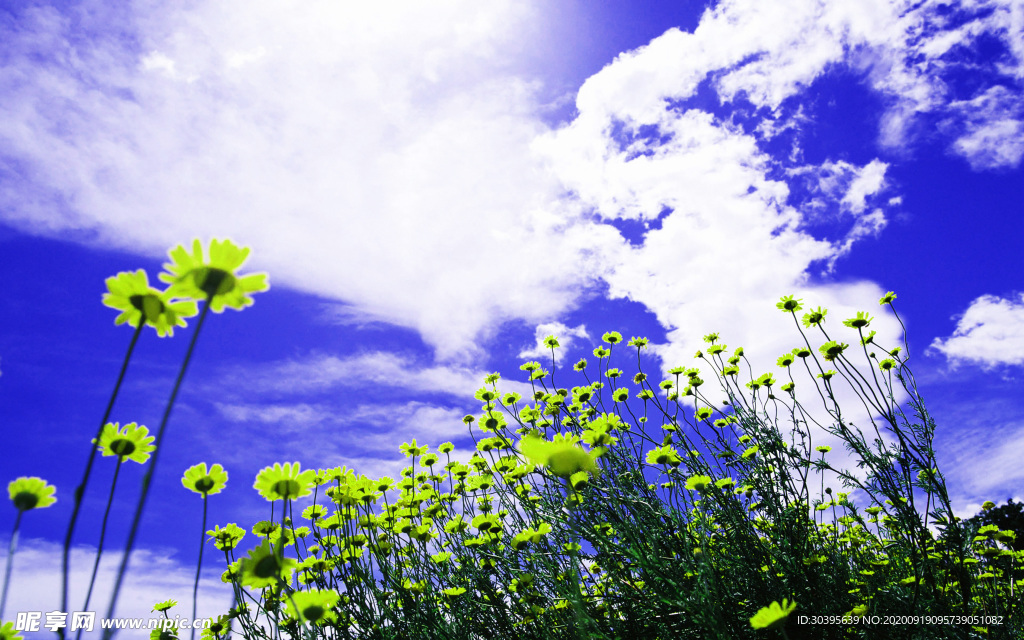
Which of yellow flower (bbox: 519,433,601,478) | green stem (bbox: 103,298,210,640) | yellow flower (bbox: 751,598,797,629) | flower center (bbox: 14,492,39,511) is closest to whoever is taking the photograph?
green stem (bbox: 103,298,210,640)

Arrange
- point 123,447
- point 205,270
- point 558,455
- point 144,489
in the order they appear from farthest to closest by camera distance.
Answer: point 123,447 < point 558,455 < point 205,270 < point 144,489

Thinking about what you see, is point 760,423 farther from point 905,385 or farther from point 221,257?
point 221,257

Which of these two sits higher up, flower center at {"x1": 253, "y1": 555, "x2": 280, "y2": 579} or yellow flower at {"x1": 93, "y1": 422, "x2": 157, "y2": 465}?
yellow flower at {"x1": 93, "y1": 422, "x2": 157, "y2": 465}

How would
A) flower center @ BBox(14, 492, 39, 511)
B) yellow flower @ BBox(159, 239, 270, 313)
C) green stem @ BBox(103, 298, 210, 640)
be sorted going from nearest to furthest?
green stem @ BBox(103, 298, 210, 640) → yellow flower @ BBox(159, 239, 270, 313) → flower center @ BBox(14, 492, 39, 511)

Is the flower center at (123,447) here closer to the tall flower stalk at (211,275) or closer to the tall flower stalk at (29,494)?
the tall flower stalk at (29,494)

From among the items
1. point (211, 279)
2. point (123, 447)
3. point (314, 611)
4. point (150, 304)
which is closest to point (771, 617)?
point (314, 611)

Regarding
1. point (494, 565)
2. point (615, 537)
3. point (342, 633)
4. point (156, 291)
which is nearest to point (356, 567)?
point (342, 633)

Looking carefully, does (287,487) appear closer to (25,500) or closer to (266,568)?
(266,568)

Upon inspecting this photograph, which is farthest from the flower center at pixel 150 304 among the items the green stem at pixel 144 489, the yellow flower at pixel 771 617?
the yellow flower at pixel 771 617

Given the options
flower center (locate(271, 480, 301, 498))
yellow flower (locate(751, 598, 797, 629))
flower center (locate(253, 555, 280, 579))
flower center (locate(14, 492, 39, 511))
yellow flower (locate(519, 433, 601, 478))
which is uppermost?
flower center (locate(271, 480, 301, 498))

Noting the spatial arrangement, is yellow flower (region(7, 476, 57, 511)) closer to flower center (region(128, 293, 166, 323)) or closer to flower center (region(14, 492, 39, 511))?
flower center (region(14, 492, 39, 511))

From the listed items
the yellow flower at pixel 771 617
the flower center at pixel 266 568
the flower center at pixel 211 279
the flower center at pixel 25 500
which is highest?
the flower center at pixel 211 279

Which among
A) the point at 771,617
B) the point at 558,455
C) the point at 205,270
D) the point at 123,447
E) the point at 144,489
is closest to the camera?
the point at 144,489

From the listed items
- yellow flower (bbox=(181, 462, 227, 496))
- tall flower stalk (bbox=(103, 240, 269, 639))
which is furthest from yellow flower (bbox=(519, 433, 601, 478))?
yellow flower (bbox=(181, 462, 227, 496))
